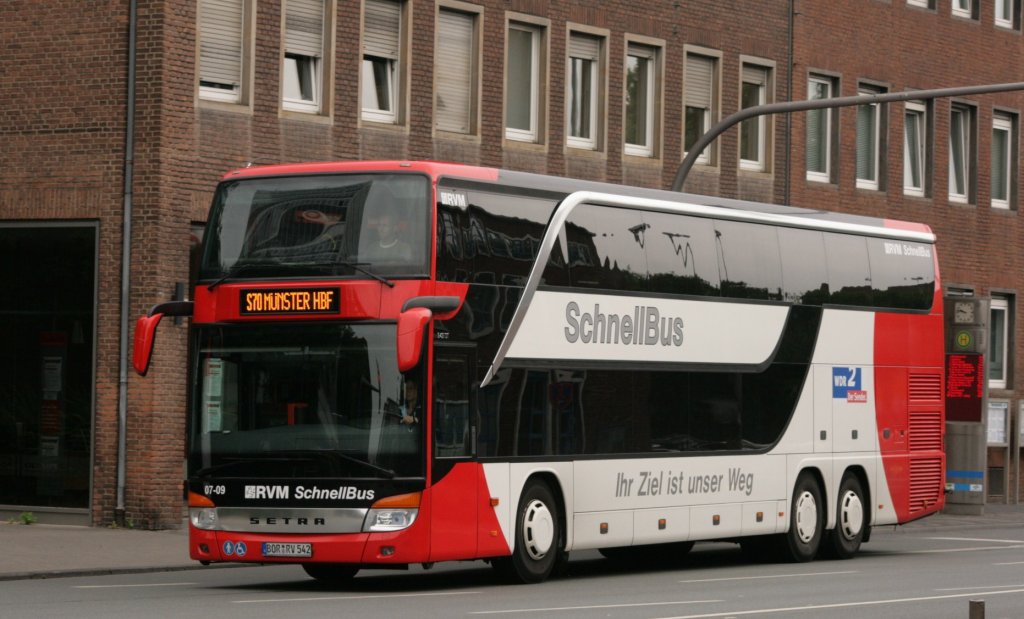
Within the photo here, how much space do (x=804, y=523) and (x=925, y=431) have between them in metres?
3.33

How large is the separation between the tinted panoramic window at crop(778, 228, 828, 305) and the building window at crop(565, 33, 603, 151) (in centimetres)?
877

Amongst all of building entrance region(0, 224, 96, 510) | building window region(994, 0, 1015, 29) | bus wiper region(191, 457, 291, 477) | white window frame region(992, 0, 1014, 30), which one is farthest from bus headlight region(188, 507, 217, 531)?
building window region(994, 0, 1015, 29)

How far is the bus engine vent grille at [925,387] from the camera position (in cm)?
2536

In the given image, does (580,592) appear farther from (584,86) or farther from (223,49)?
(584,86)

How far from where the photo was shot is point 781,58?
3612cm

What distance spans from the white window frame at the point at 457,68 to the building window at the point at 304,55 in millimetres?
2200

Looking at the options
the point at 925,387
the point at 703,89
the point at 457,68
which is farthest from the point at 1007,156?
Result: the point at 925,387

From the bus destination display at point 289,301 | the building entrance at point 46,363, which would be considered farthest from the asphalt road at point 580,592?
the building entrance at point 46,363

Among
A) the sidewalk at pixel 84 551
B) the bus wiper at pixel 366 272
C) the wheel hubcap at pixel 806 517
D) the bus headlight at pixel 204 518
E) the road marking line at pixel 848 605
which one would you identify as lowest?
the sidewalk at pixel 84 551

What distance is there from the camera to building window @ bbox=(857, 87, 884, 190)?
38.9 metres

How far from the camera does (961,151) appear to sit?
4159cm

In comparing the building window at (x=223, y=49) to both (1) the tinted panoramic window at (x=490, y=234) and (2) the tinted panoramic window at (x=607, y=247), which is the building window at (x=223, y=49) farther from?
(1) the tinted panoramic window at (x=490, y=234)

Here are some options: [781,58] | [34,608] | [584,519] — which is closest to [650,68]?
[781,58]

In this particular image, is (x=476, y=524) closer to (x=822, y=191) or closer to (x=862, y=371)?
(x=862, y=371)
